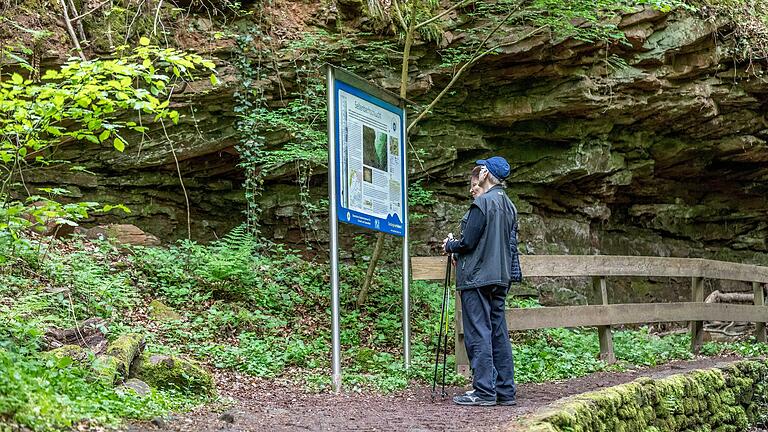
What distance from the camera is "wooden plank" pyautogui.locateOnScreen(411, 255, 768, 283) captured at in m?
7.11

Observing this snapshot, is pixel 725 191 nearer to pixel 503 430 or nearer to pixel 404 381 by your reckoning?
pixel 404 381

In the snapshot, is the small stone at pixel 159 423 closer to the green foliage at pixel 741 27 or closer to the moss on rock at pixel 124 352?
the moss on rock at pixel 124 352

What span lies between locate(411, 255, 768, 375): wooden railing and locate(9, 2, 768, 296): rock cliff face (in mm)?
3788

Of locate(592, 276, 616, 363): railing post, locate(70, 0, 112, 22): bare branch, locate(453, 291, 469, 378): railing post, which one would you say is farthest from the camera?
locate(70, 0, 112, 22): bare branch

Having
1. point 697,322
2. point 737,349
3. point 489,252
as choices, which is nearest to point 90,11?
point 489,252

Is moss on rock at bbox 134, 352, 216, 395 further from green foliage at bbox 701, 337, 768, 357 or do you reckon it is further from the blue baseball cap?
green foliage at bbox 701, 337, 768, 357

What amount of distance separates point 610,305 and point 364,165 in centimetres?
321

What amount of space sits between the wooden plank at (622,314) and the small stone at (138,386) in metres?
3.01

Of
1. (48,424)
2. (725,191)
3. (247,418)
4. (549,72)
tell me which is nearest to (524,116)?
(549,72)

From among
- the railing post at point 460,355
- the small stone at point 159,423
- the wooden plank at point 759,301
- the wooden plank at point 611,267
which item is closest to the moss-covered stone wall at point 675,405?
the wooden plank at point 611,267

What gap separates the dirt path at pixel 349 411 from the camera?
455 cm

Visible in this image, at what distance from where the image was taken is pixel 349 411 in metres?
5.32

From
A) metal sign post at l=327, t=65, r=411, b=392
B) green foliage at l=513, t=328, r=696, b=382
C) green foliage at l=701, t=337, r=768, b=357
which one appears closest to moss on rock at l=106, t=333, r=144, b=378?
metal sign post at l=327, t=65, r=411, b=392

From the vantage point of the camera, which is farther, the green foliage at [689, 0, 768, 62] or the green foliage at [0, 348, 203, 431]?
the green foliage at [689, 0, 768, 62]
